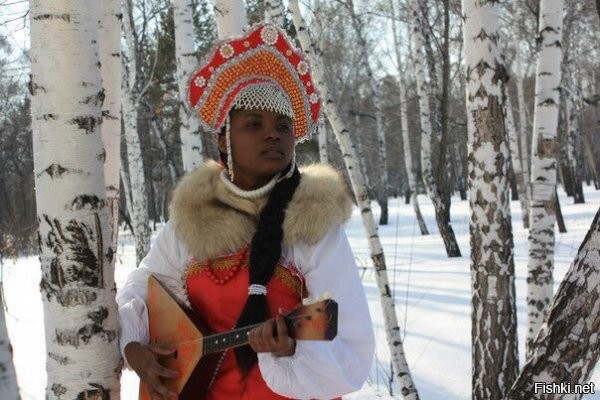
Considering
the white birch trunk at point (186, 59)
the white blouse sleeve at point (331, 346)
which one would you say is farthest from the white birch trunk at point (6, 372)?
the white birch trunk at point (186, 59)

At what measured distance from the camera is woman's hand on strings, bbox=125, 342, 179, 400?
1908mm

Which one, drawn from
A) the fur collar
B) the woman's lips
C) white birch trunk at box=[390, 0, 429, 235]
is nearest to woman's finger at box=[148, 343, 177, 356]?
the fur collar

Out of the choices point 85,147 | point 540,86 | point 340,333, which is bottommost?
point 340,333

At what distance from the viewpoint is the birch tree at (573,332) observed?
83.2 inches

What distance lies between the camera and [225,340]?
1689 mm

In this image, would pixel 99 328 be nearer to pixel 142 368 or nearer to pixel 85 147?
pixel 142 368

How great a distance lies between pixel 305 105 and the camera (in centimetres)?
217

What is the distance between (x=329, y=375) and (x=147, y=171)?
27208 mm

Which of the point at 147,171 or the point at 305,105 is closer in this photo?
the point at 305,105

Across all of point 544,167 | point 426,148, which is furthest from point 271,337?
point 426,148

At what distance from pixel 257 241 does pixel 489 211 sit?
2.41 m

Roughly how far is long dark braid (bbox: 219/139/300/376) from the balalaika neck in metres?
0.07

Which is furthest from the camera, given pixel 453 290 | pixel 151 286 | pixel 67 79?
pixel 453 290

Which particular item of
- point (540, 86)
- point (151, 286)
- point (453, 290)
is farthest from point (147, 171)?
point (151, 286)
